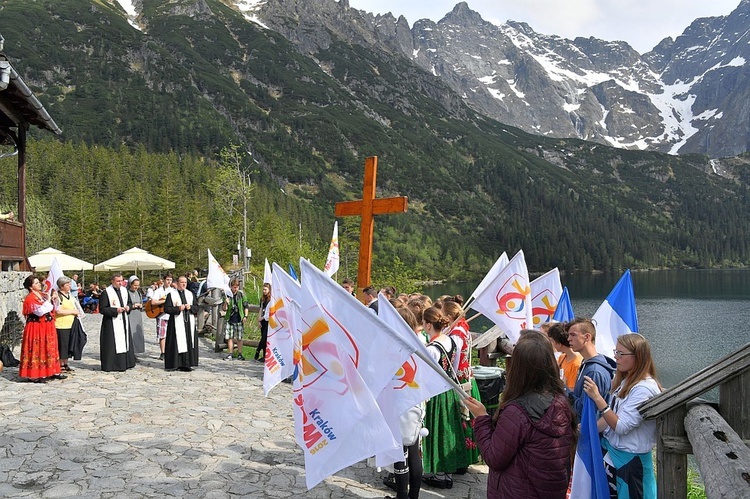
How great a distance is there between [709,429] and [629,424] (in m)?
0.82

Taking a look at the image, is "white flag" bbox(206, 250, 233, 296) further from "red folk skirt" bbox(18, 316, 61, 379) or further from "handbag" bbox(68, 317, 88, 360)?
"red folk skirt" bbox(18, 316, 61, 379)

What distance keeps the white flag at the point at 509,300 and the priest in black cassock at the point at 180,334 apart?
5967mm

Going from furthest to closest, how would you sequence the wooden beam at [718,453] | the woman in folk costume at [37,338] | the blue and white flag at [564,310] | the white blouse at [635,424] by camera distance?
the woman in folk costume at [37,338]
the blue and white flag at [564,310]
the white blouse at [635,424]
the wooden beam at [718,453]

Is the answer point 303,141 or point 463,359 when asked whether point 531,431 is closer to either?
point 463,359

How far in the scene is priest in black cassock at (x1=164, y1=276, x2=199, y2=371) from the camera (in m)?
10.5

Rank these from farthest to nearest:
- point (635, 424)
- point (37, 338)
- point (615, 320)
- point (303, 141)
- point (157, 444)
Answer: point (303, 141) < point (37, 338) < point (157, 444) < point (615, 320) < point (635, 424)

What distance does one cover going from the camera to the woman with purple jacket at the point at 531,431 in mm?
3105

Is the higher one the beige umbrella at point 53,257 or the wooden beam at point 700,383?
the beige umbrella at point 53,257

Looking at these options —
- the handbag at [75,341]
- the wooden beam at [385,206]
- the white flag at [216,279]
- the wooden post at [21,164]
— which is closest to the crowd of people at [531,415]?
the wooden beam at [385,206]

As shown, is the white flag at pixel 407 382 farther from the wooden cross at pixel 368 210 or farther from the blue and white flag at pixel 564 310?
the wooden cross at pixel 368 210

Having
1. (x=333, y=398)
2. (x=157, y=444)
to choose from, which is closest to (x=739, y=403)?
(x=333, y=398)

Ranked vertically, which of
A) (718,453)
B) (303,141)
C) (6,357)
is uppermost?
(303,141)

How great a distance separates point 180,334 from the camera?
1060cm

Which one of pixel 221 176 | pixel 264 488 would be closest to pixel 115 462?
pixel 264 488
